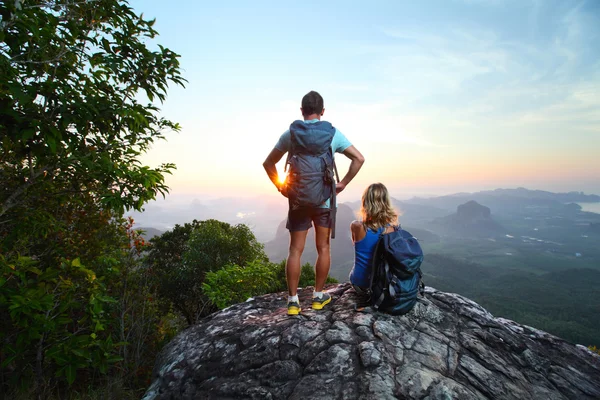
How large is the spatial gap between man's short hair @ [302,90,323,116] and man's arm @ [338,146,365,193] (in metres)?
0.74

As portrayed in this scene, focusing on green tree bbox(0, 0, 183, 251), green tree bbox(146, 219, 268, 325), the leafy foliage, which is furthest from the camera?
green tree bbox(146, 219, 268, 325)

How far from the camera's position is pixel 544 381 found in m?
3.89

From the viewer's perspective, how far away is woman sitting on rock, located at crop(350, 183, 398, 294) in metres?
4.40

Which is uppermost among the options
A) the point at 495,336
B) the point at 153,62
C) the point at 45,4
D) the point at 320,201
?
the point at 45,4

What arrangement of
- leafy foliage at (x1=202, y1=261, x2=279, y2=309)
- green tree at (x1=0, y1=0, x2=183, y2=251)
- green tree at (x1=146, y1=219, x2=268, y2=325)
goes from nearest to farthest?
green tree at (x1=0, y1=0, x2=183, y2=251)
leafy foliage at (x1=202, y1=261, x2=279, y2=309)
green tree at (x1=146, y1=219, x2=268, y2=325)

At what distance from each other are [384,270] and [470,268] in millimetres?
195351

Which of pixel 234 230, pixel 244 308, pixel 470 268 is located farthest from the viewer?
pixel 470 268

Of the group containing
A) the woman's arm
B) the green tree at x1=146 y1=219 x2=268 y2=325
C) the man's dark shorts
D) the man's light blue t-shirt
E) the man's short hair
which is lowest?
the green tree at x1=146 y1=219 x2=268 y2=325

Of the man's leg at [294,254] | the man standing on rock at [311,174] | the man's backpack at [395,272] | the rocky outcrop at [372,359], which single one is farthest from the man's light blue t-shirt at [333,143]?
the rocky outcrop at [372,359]

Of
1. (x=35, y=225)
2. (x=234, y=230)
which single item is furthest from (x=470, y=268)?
(x=35, y=225)

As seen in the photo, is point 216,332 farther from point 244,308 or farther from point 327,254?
point 327,254

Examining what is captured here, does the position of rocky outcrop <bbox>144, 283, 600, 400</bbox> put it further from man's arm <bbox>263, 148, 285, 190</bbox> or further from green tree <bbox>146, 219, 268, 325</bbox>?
green tree <bbox>146, 219, 268, 325</bbox>

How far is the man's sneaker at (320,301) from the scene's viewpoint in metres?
4.73

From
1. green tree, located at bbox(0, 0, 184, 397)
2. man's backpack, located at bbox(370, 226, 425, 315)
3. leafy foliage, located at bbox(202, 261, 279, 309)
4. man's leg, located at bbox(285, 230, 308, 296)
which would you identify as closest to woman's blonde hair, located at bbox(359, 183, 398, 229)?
man's backpack, located at bbox(370, 226, 425, 315)
